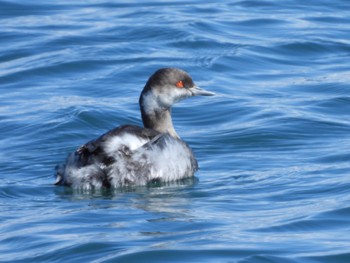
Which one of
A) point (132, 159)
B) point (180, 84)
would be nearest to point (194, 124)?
point (180, 84)

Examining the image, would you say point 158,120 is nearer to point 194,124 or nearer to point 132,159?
point 132,159

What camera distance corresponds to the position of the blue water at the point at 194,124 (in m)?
9.05

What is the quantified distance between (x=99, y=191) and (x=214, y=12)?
35.3ft

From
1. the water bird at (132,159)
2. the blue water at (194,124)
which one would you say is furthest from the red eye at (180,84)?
the blue water at (194,124)

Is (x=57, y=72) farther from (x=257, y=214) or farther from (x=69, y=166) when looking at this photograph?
(x=257, y=214)

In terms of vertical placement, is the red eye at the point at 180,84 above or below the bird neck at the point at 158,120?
above

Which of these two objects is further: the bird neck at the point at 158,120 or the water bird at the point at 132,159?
the bird neck at the point at 158,120

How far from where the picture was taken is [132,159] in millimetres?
10680

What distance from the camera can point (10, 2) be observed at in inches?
839

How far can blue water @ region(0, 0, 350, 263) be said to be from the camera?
9.05 meters

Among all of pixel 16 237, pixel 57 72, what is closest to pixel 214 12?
pixel 57 72

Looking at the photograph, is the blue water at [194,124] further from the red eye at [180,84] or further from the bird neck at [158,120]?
the red eye at [180,84]

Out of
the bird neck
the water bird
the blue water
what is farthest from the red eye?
the blue water

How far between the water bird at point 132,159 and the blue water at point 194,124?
0.40 ft
